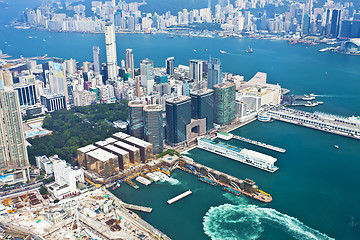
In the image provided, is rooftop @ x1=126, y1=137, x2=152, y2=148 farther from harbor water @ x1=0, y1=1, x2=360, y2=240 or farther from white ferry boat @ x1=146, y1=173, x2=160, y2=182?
harbor water @ x1=0, y1=1, x2=360, y2=240

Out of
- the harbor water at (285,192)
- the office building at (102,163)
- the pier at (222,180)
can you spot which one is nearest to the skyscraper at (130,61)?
the harbor water at (285,192)

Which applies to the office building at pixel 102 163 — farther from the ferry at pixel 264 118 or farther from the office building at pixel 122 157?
the ferry at pixel 264 118

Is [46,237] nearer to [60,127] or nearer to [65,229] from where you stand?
[65,229]

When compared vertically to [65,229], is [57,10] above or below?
above

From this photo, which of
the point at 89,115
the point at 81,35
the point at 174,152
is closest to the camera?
the point at 174,152

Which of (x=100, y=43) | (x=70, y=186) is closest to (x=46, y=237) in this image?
(x=70, y=186)

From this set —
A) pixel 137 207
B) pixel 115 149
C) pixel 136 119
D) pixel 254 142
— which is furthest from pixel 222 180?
pixel 136 119

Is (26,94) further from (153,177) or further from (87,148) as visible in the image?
(153,177)

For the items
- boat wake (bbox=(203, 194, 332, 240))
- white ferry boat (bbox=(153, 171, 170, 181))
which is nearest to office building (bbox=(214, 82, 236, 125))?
white ferry boat (bbox=(153, 171, 170, 181))
